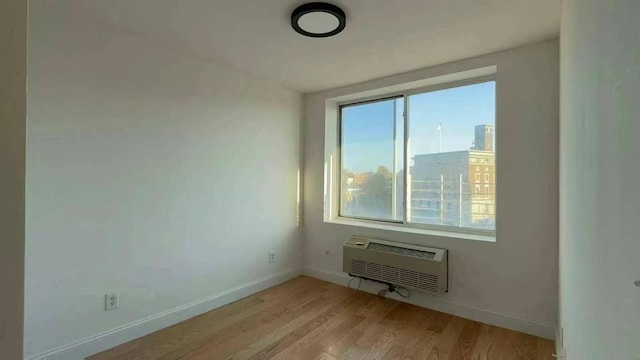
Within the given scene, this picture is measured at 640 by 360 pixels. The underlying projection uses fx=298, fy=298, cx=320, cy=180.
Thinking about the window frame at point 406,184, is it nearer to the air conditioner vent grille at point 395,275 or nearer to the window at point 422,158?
the window at point 422,158

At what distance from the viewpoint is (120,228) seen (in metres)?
2.23

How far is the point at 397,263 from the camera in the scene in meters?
2.95

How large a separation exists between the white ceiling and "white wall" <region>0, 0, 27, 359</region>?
1521 mm

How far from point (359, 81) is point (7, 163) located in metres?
3.17

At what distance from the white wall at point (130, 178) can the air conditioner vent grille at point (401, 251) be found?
4.02ft

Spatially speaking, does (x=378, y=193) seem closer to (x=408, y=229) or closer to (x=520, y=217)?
(x=408, y=229)

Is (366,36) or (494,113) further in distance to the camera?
(494,113)

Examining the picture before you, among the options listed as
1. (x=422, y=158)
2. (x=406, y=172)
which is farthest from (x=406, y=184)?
(x=422, y=158)

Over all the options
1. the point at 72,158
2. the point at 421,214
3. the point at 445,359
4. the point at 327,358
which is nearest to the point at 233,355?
the point at 327,358

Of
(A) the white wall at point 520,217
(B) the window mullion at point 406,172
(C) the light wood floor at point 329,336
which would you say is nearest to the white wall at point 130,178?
(C) the light wood floor at point 329,336

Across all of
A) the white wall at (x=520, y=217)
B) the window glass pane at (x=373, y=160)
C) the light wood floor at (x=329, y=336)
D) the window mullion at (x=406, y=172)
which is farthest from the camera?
the window glass pane at (x=373, y=160)

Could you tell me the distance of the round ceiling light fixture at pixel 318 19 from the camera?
1.88 metres

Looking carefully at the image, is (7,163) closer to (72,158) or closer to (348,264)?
(72,158)

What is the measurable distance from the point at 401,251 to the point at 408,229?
280mm
